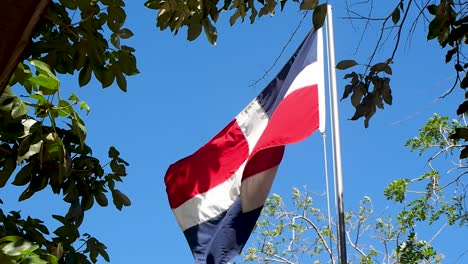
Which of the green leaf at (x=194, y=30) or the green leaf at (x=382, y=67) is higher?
the green leaf at (x=194, y=30)

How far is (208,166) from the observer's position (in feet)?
18.7

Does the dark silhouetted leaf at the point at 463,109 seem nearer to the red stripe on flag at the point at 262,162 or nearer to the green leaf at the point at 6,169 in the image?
the green leaf at the point at 6,169

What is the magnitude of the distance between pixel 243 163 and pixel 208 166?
0.89 feet

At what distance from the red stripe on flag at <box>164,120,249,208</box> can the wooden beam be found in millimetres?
4645

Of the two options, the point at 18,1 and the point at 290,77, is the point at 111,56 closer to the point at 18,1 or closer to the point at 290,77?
the point at 18,1

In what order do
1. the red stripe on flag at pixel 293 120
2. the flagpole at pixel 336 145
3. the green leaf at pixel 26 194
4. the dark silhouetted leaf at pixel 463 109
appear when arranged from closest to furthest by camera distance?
the dark silhouetted leaf at pixel 463 109 < the green leaf at pixel 26 194 < the flagpole at pixel 336 145 < the red stripe on flag at pixel 293 120

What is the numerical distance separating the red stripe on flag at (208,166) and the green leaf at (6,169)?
2.77 meters

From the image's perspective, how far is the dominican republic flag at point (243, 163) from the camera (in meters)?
5.23

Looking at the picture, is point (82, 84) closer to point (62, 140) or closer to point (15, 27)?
point (62, 140)

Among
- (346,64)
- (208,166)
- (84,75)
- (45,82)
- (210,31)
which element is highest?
(210,31)

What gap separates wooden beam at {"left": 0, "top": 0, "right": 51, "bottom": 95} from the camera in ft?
2.91

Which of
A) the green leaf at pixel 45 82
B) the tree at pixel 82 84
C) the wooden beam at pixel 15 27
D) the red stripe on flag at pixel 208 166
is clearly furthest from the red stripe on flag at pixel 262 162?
the wooden beam at pixel 15 27

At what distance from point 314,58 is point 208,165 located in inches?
48.5

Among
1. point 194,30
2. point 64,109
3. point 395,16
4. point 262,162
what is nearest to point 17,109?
point 64,109
